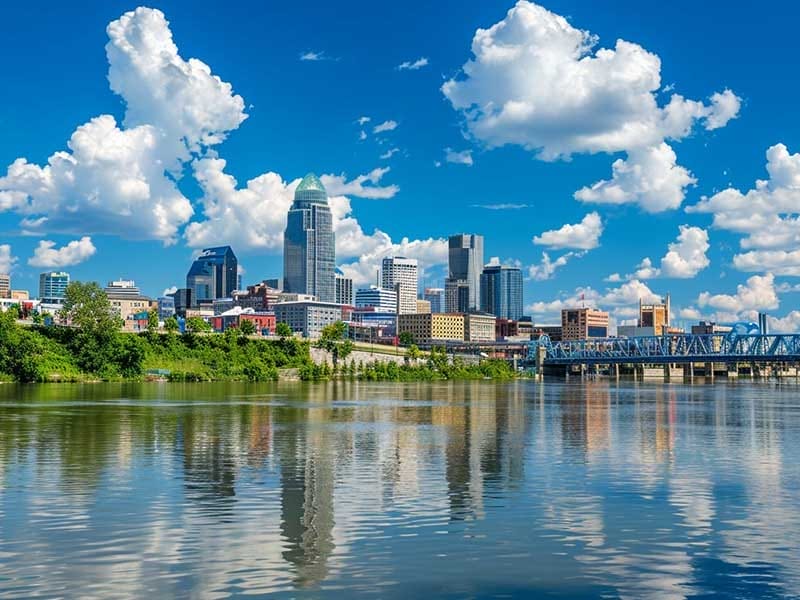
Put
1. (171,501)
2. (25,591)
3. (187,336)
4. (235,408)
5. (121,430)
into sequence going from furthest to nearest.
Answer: (187,336)
(235,408)
(121,430)
(171,501)
(25,591)

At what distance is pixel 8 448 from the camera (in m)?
45.8

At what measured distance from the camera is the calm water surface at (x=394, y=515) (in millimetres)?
21219

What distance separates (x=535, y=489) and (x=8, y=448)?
27056 mm

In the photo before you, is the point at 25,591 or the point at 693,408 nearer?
the point at 25,591

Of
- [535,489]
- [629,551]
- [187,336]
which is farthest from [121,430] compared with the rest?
[187,336]

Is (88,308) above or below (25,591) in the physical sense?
above

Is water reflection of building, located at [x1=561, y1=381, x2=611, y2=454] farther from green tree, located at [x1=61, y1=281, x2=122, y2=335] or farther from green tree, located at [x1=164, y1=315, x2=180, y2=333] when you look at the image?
green tree, located at [x1=164, y1=315, x2=180, y2=333]

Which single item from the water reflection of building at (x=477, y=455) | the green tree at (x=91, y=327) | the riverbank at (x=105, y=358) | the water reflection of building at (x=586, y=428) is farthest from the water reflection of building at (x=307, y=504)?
the green tree at (x=91, y=327)

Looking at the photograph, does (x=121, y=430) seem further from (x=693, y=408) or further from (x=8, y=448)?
(x=693, y=408)

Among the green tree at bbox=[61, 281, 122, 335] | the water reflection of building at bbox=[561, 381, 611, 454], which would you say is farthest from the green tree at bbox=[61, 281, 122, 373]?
the water reflection of building at bbox=[561, 381, 611, 454]

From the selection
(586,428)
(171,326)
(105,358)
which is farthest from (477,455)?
(171,326)

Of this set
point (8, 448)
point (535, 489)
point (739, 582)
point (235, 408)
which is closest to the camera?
point (739, 582)

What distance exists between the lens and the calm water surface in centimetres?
2122

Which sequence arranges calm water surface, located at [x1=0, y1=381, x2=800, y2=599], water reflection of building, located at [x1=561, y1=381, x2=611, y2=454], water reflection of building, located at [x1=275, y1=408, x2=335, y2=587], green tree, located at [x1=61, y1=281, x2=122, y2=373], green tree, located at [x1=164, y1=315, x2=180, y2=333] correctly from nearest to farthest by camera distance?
calm water surface, located at [x1=0, y1=381, x2=800, y2=599], water reflection of building, located at [x1=275, y1=408, x2=335, y2=587], water reflection of building, located at [x1=561, y1=381, x2=611, y2=454], green tree, located at [x1=61, y1=281, x2=122, y2=373], green tree, located at [x1=164, y1=315, x2=180, y2=333]
